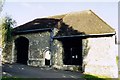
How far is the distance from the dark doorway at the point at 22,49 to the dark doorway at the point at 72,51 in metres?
5.20

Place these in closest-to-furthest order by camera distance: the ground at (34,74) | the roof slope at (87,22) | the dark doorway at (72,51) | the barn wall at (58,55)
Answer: the ground at (34,74) → the roof slope at (87,22) → the dark doorway at (72,51) → the barn wall at (58,55)

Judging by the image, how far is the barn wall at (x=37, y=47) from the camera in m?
26.1

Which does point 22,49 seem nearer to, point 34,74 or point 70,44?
point 70,44

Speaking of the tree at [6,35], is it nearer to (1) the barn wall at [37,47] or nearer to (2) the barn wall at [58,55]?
(1) the barn wall at [37,47]

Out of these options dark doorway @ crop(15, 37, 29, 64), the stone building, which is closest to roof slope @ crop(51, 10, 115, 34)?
the stone building

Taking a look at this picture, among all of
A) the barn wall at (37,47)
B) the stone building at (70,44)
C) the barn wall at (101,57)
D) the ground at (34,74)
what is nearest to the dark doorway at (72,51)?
the stone building at (70,44)

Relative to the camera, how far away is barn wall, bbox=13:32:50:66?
26.1m

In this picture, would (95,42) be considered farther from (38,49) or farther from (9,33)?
(9,33)

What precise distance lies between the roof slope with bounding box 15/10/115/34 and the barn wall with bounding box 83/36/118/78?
924 mm

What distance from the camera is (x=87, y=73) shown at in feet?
74.6

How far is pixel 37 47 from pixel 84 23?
5557mm

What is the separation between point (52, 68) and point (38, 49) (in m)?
2.94

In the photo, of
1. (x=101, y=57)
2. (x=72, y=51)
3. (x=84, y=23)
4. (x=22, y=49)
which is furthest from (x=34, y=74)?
(x=22, y=49)

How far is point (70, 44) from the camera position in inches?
1002
